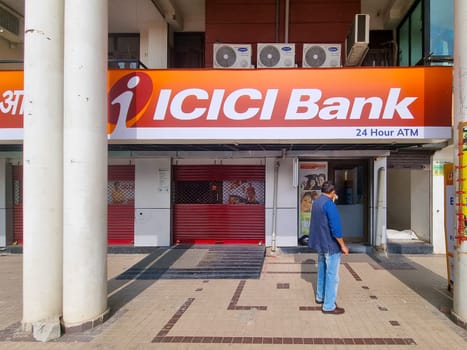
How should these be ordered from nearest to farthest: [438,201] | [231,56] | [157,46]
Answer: [231,56], [438,201], [157,46]

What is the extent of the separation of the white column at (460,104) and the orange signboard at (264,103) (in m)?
0.88

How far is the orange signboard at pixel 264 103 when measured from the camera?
5.43 metres

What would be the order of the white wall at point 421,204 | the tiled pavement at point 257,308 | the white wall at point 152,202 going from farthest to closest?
1. the white wall at point 152,202
2. the white wall at point 421,204
3. the tiled pavement at point 257,308

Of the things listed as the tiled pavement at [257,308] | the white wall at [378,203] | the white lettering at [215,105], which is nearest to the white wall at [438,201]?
the tiled pavement at [257,308]

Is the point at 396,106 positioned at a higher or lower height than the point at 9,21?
lower

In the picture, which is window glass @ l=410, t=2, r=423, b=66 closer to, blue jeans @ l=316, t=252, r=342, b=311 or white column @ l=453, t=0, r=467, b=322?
white column @ l=453, t=0, r=467, b=322

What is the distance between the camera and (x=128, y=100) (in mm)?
5594

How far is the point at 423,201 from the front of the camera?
365 inches

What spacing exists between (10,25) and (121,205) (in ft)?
18.1

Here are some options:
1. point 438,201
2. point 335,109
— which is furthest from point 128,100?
point 438,201

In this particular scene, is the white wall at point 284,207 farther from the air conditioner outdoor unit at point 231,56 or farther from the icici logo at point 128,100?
the icici logo at point 128,100

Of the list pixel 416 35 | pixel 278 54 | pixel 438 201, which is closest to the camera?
pixel 278 54

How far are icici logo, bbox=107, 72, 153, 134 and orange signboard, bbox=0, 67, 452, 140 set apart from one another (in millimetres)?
15

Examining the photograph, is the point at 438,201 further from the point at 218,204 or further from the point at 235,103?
the point at 235,103
